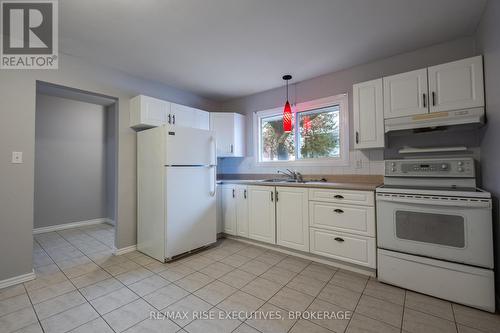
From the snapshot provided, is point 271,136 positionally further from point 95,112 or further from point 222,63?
point 95,112

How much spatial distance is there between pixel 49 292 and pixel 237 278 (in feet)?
5.65

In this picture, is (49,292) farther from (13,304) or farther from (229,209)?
(229,209)

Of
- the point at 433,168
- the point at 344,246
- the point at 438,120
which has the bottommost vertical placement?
the point at 344,246

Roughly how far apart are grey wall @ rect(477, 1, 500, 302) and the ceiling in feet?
0.67

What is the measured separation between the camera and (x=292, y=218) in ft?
8.88

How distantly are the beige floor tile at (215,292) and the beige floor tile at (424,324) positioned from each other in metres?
1.35

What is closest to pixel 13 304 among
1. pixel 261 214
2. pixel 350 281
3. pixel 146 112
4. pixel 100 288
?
pixel 100 288

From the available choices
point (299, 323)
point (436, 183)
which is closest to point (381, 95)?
point (436, 183)

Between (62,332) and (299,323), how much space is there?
164cm

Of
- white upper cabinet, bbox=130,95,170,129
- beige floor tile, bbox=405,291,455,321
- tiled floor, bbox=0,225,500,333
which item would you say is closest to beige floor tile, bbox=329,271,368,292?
tiled floor, bbox=0,225,500,333

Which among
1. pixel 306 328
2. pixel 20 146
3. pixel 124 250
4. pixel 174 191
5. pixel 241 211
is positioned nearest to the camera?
pixel 306 328

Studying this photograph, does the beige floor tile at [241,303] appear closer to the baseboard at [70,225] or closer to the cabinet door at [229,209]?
the cabinet door at [229,209]

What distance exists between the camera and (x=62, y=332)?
1486mm

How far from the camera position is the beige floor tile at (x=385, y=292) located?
1.82 meters
